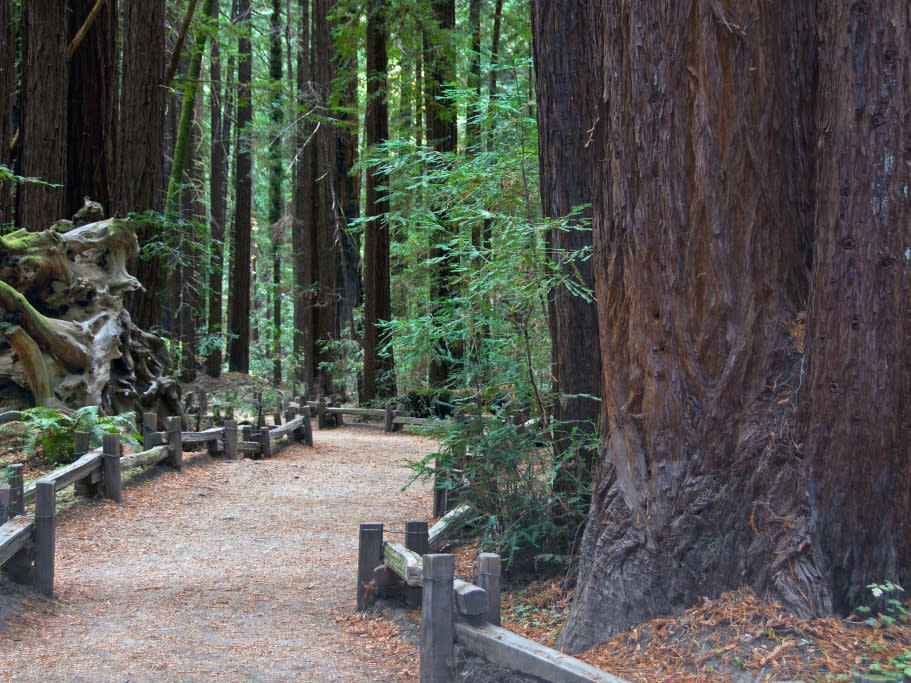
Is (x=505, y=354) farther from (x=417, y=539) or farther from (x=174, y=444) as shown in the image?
(x=174, y=444)

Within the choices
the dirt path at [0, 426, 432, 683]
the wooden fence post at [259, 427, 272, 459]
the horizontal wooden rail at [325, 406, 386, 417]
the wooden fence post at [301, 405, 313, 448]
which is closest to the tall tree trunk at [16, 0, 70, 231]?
the wooden fence post at [259, 427, 272, 459]

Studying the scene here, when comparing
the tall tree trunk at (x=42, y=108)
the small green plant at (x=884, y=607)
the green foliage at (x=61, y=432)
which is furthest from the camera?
the tall tree trunk at (x=42, y=108)

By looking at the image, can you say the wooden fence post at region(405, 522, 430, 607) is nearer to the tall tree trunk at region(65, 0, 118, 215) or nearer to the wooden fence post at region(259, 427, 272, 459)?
the wooden fence post at region(259, 427, 272, 459)

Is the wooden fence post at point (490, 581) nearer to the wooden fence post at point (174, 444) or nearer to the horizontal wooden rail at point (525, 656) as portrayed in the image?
the horizontal wooden rail at point (525, 656)

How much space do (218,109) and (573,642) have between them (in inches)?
1146

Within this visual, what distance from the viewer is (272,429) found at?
627 inches

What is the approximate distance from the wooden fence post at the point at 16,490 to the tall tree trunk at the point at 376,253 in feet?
40.1

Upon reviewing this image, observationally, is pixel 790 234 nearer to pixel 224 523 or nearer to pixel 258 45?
pixel 224 523

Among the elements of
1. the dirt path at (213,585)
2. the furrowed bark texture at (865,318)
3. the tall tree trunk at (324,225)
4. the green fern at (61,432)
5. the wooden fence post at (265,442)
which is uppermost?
the tall tree trunk at (324,225)

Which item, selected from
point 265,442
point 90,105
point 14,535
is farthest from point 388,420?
point 14,535

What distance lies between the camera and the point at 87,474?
31.7ft

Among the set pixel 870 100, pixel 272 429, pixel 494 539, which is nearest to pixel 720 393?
pixel 870 100

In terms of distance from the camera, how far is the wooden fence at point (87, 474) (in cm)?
664

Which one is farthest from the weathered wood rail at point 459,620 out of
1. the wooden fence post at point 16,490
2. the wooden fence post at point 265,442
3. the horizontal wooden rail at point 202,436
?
the wooden fence post at point 265,442
